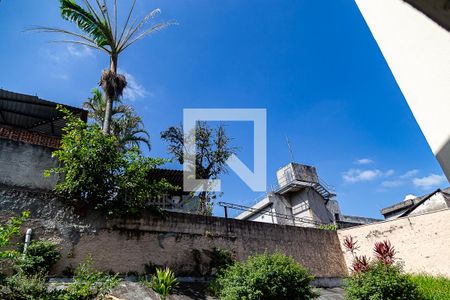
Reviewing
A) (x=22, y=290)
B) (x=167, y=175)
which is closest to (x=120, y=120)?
(x=167, y=175)

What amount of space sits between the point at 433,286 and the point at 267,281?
716 centimetres

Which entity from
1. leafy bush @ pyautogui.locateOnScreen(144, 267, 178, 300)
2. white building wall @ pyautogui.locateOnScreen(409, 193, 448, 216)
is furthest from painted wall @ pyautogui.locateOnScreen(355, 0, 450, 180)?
white building wall @ pyautogui.locateOnScreen(409, 193, 448, 216)

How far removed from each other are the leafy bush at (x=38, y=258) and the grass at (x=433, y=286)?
1041 cm

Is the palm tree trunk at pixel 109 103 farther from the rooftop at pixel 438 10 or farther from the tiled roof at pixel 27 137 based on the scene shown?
the rooftop at pixel 438 10

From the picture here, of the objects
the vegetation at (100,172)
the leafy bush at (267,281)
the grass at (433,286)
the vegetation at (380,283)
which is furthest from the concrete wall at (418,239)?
the vegetation at (100,172)

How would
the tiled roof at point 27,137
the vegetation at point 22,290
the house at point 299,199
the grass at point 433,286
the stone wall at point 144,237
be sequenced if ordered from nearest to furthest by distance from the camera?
the vegetation at point 22,290
the stone wall at point 144,237
the grass at point 433,286
the tiled roof at point 27,137
the house at point 299,199

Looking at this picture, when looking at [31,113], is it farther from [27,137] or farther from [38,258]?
[38,258]

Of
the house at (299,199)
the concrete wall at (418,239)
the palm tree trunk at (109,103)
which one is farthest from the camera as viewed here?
the house at (299,199)

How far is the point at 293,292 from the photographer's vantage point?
317 inches

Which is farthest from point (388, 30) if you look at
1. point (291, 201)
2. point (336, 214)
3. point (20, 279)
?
point (336, 214)

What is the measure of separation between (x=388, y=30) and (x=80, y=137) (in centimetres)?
872

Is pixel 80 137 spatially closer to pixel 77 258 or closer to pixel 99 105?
pixel 77 258

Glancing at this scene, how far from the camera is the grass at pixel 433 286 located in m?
9.93

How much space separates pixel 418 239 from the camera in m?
13.3
